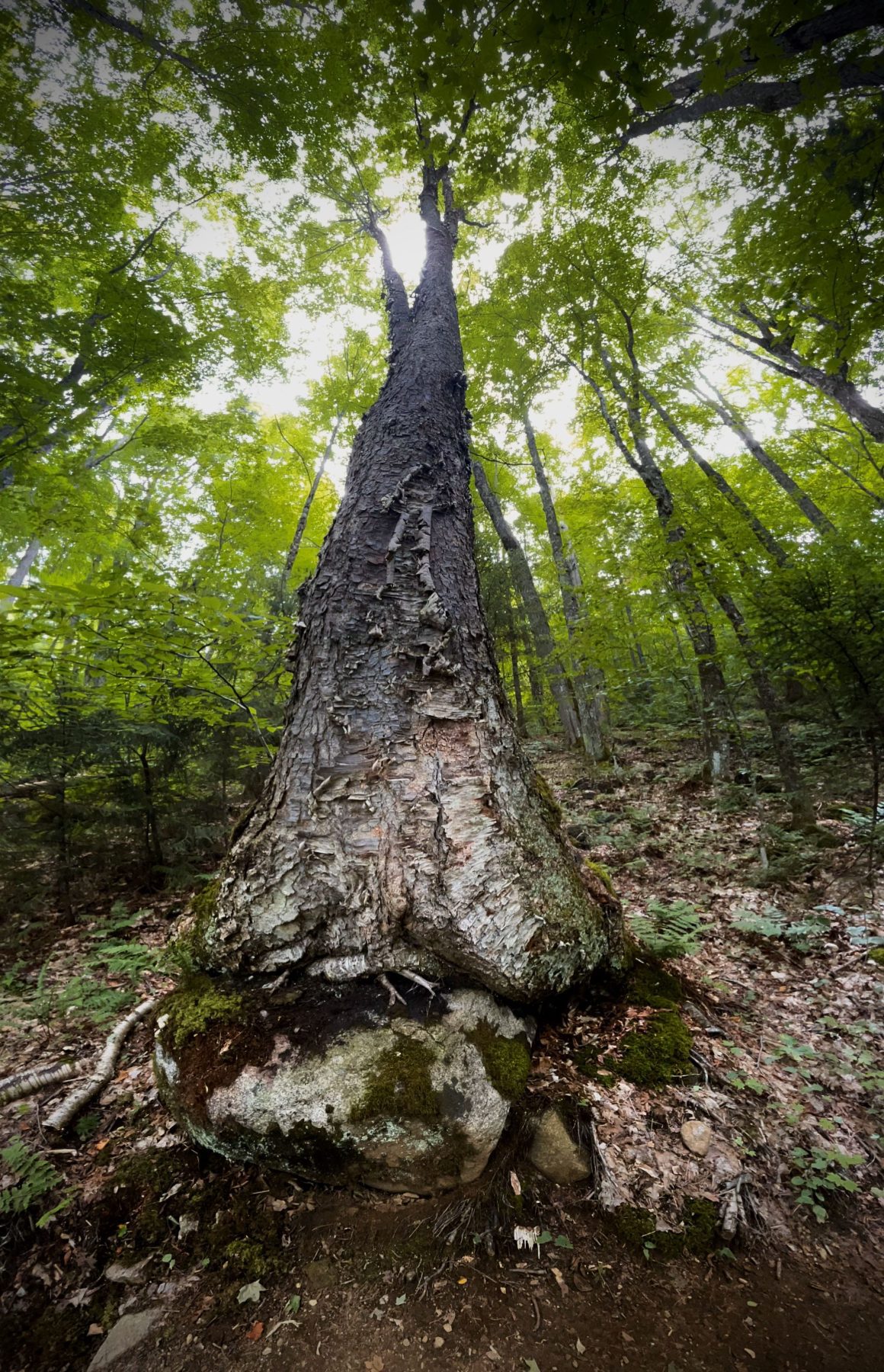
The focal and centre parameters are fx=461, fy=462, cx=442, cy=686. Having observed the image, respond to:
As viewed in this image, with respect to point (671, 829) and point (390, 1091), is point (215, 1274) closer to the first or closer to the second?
point (390, 1091)

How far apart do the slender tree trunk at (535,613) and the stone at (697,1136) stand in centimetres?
926

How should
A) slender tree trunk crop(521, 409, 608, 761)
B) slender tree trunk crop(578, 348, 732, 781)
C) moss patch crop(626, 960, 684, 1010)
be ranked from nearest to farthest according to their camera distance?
moss patch crop(626, 960, 684, 1010), slender tree trunk crop(578, 348, 732, 781), slender tree trunk crop(521, 409, 608, 761)

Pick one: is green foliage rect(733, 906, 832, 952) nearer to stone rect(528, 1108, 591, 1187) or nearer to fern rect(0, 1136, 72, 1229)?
stone rect(528, 1108, 591, 1187)

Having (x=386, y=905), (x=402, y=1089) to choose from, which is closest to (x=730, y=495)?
(x=386, y=905)

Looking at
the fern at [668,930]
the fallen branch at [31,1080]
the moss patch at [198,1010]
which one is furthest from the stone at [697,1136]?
the fallen branch at [31,1080]

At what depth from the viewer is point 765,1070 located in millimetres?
2449

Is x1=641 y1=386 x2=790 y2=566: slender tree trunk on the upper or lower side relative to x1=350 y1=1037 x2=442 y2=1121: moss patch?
upper

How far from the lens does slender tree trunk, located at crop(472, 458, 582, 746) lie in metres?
11.3

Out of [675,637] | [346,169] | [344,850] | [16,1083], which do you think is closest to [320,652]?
[344,850]

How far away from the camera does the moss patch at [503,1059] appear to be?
6.73 feet

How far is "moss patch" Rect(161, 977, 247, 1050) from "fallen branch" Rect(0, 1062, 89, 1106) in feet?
3.51

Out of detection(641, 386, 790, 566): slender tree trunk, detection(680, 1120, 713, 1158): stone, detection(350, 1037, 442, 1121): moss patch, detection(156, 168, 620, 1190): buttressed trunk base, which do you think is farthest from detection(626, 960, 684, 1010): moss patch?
detection(641, 386, 790, 566): slender tree trunk

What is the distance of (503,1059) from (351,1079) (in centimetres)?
69

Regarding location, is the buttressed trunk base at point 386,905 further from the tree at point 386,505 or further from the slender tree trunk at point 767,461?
the slender tree trunk at point 767,461
